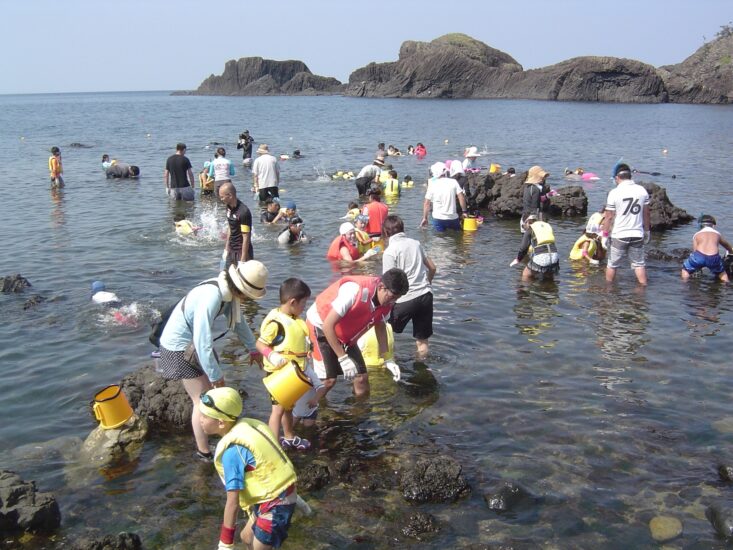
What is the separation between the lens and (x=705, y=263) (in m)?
12.9

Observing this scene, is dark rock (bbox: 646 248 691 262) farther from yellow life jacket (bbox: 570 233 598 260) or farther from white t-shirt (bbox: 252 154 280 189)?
white t-shirt (bbox: 252 154 280 189)

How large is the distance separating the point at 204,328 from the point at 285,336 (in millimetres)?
977

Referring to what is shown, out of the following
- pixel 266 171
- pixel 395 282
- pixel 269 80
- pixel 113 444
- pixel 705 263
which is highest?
pixel 269 80

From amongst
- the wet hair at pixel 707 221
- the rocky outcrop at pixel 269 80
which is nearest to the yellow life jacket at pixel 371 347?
the wet hair at pixel 707 221

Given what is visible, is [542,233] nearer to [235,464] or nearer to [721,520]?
[721,520]

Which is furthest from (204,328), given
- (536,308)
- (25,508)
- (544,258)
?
(544,258)

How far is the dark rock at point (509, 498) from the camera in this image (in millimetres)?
6059

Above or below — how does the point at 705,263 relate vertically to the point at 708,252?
below

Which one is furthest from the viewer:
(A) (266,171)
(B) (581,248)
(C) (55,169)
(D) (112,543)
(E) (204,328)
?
(C) (55,169)

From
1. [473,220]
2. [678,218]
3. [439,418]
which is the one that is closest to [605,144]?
[678,218]

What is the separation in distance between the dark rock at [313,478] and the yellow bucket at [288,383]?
764 mm

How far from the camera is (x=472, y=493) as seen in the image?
628cm

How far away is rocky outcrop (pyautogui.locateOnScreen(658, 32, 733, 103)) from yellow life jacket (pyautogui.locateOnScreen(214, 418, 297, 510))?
104835 mm

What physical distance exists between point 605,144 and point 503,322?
36347 millimetres
